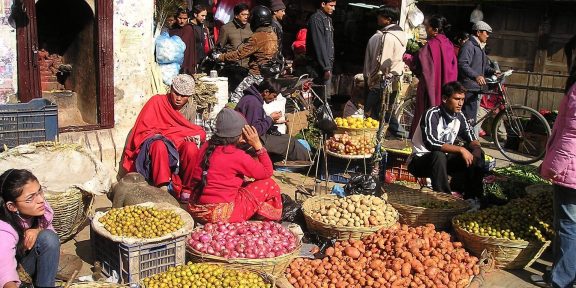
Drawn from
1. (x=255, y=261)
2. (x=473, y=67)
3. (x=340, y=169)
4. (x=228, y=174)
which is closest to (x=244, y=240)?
(x=255, y=261)

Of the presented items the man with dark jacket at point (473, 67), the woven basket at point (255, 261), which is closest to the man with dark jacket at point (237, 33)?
the man with dark jacket at point (473, 67)

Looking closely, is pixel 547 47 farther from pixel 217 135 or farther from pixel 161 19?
pixel 217 135

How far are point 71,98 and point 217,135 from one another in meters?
2.77

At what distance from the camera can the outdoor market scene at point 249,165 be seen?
457cm

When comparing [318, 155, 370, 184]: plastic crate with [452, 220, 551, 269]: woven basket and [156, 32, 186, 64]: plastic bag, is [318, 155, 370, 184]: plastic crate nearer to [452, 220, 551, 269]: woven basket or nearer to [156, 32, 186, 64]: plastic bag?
[156, 32, 186, 64]: plastic bag

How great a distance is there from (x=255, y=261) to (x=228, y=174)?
0.91 metres

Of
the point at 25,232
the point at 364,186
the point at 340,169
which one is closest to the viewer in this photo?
the point at 25,232

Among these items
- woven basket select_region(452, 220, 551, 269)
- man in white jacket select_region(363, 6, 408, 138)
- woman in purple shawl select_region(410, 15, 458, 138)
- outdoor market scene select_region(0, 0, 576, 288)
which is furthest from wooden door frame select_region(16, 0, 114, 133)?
woven basket select_region(452, 220, 551, 269)

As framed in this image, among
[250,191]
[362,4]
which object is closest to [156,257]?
[250,191]

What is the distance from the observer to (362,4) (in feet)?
38.7

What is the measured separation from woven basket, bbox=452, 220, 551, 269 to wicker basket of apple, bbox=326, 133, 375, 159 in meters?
2.08

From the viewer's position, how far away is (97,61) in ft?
22.1

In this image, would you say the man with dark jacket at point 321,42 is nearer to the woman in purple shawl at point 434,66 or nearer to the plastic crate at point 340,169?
the woman in purple shawl at point 434,66

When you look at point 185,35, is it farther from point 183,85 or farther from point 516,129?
point 516,129
